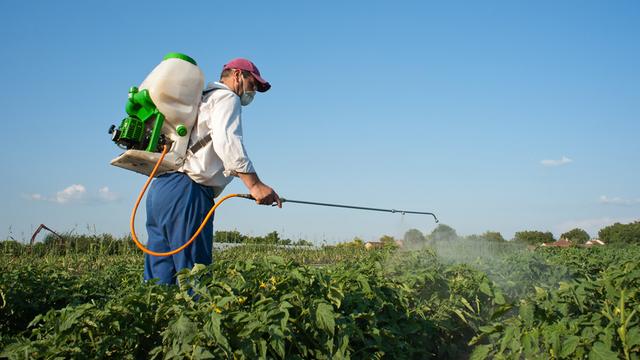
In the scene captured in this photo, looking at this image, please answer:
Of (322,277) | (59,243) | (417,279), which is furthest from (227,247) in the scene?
(322,277)

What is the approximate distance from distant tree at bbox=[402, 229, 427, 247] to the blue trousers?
397 cm

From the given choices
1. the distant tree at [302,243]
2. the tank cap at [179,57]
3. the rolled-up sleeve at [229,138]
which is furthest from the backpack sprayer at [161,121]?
the distant tree at [302,243]

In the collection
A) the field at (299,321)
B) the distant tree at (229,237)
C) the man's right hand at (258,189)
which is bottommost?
the field at (299,321)

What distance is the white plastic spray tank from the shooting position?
326cm

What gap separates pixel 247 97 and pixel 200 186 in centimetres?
74

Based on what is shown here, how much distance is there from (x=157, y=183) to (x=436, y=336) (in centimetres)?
207

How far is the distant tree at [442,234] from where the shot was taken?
7113mm

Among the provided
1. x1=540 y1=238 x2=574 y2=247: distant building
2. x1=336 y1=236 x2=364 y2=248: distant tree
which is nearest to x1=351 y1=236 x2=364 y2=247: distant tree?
x1=336 y1=236 x2=364 y2=248: distant tree

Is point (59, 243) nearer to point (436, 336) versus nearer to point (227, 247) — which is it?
point (227, 247)

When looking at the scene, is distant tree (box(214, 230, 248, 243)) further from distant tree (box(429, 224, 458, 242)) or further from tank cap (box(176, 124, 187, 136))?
tank cap (box(176, 124, 187, 136))

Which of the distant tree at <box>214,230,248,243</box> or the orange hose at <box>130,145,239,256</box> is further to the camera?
the distant tree at <box>214,230,248,243</box>

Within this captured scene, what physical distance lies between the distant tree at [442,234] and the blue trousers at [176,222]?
4.39 metres

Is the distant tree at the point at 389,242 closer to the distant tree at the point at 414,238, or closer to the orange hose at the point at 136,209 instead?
the distant tree at the point at 414,238

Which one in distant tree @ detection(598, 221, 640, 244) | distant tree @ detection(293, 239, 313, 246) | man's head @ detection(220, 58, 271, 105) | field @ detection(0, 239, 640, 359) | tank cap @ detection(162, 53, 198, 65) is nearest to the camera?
field @ detection(0, 239, 640, 359)
